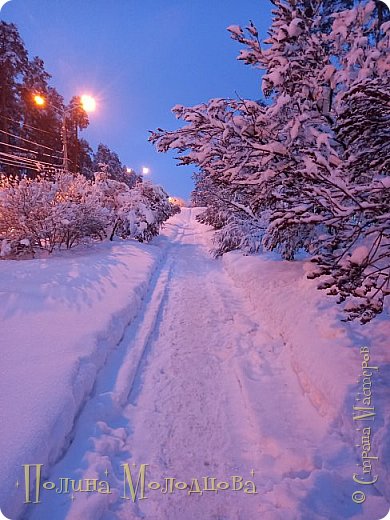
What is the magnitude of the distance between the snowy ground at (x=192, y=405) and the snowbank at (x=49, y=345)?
17mm

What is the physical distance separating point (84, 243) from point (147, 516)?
9.99 m

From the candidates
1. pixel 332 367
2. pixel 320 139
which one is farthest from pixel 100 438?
pixel 320 139

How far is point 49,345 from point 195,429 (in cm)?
212

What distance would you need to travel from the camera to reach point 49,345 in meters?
3.62

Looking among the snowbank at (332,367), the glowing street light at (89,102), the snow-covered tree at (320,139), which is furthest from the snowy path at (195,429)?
the glowing street light at (89,102)

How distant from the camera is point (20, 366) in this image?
3133 mm

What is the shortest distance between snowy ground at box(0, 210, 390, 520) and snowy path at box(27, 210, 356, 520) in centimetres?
1

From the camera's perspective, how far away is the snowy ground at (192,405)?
2.18 meters

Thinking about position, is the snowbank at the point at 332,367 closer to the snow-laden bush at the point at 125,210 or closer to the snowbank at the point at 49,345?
the snowbank at the point at 49,345

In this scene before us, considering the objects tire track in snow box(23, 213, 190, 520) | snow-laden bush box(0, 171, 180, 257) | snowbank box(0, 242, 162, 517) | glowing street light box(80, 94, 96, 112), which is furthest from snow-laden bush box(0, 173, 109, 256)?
tire track in snow box(23, 213, 190, 520)

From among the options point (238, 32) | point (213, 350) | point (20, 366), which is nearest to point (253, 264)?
point (213, 350)

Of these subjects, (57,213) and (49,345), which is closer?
(49,345)

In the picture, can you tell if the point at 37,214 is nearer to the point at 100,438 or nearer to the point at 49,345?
the point at 49,345

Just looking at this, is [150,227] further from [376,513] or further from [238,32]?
[376,513]
